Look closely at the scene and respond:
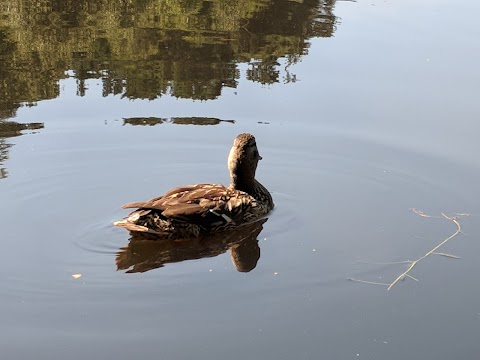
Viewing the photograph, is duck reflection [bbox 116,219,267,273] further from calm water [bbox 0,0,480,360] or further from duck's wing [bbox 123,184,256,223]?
duck's wing [bbox 123,184,256,223]

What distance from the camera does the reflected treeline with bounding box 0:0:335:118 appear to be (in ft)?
36.2

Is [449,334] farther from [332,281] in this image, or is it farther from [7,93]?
[7,93]

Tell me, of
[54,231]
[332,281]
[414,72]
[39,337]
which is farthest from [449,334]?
[414,72]

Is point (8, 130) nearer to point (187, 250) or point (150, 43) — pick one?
point (187, 250)

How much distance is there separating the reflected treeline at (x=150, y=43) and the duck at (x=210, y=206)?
7.43 feet

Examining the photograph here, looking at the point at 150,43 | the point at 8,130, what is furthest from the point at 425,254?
the point at 150,43

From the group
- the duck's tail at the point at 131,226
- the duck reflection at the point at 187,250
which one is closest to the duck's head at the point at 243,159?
the duck reflection at the point at 187,250

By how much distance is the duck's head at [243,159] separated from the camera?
855 centimetres

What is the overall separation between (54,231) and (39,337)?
177 centimetres

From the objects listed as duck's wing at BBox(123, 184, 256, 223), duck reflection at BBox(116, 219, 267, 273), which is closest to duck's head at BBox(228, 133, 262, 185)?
duck's wing at BBox(123, 184, 256, 223)

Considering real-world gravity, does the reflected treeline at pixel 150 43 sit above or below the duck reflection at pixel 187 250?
above

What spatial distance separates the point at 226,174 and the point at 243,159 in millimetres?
644

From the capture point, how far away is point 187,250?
7641 millimetres

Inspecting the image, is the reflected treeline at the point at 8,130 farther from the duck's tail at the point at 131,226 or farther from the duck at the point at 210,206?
the duck at the point at 210,206
